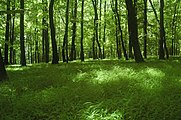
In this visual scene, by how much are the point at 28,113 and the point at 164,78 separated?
4.80 metres

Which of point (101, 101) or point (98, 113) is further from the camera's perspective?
point (101, 101)

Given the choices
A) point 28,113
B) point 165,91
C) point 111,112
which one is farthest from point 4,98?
point 165,91

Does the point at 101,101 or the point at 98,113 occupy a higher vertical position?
the point at 101,101

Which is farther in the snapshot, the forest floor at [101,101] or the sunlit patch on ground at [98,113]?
the forest floor at [101,101]

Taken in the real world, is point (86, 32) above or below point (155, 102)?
above

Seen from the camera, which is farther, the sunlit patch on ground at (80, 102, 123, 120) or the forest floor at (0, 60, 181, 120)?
the forest floor at (0, 60, 181, 120)

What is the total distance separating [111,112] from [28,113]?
2.18 m

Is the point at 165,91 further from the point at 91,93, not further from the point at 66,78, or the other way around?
the point at 66,78

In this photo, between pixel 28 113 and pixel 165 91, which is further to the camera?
pixel 165 91

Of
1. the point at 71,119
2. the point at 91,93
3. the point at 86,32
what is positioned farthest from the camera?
the point at 86,32

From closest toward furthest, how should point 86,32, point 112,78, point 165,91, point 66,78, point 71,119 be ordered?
point 71,119
point 165,91
point 112,78
point 66,78
point 86,32

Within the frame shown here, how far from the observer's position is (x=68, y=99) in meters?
7.11

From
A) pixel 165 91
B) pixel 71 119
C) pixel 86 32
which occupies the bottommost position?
pixel 71 119

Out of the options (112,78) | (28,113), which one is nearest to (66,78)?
(112,78)
